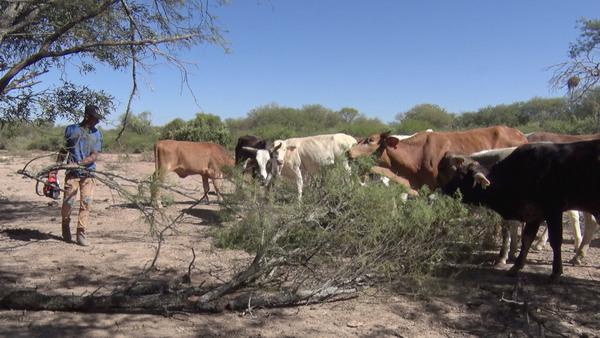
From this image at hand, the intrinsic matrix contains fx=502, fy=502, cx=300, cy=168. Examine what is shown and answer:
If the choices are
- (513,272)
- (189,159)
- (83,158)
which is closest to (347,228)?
(513,272)

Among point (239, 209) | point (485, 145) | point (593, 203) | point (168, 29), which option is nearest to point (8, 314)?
point (239, 209)

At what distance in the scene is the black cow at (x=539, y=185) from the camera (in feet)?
18.1

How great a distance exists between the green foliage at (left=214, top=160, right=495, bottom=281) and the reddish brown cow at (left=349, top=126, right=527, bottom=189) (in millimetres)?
2134

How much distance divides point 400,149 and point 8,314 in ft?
19.4

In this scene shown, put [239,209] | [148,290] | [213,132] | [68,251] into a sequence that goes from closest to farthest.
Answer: [148,290], [239,209], [68,251], [213,132]

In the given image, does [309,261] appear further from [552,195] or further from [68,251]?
[68,251]

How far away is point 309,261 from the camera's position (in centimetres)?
549

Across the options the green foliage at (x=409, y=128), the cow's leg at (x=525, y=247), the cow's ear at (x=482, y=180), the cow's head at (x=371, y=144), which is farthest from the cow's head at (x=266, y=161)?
the green foliage at (x=409, y=128)

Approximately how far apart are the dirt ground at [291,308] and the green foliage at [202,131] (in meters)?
20.6

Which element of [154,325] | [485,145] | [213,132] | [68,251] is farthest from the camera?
[213,132]

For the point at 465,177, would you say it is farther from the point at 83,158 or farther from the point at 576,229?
the point at 83,158

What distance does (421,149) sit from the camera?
827 centimetres

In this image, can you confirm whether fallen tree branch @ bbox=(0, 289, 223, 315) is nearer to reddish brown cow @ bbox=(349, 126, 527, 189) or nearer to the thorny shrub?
the thorny shrub

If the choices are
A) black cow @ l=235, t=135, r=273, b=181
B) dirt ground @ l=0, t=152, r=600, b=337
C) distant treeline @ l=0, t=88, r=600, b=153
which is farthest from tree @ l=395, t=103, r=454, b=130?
dirt ground @ l=0, t=152, r=600, b=337
